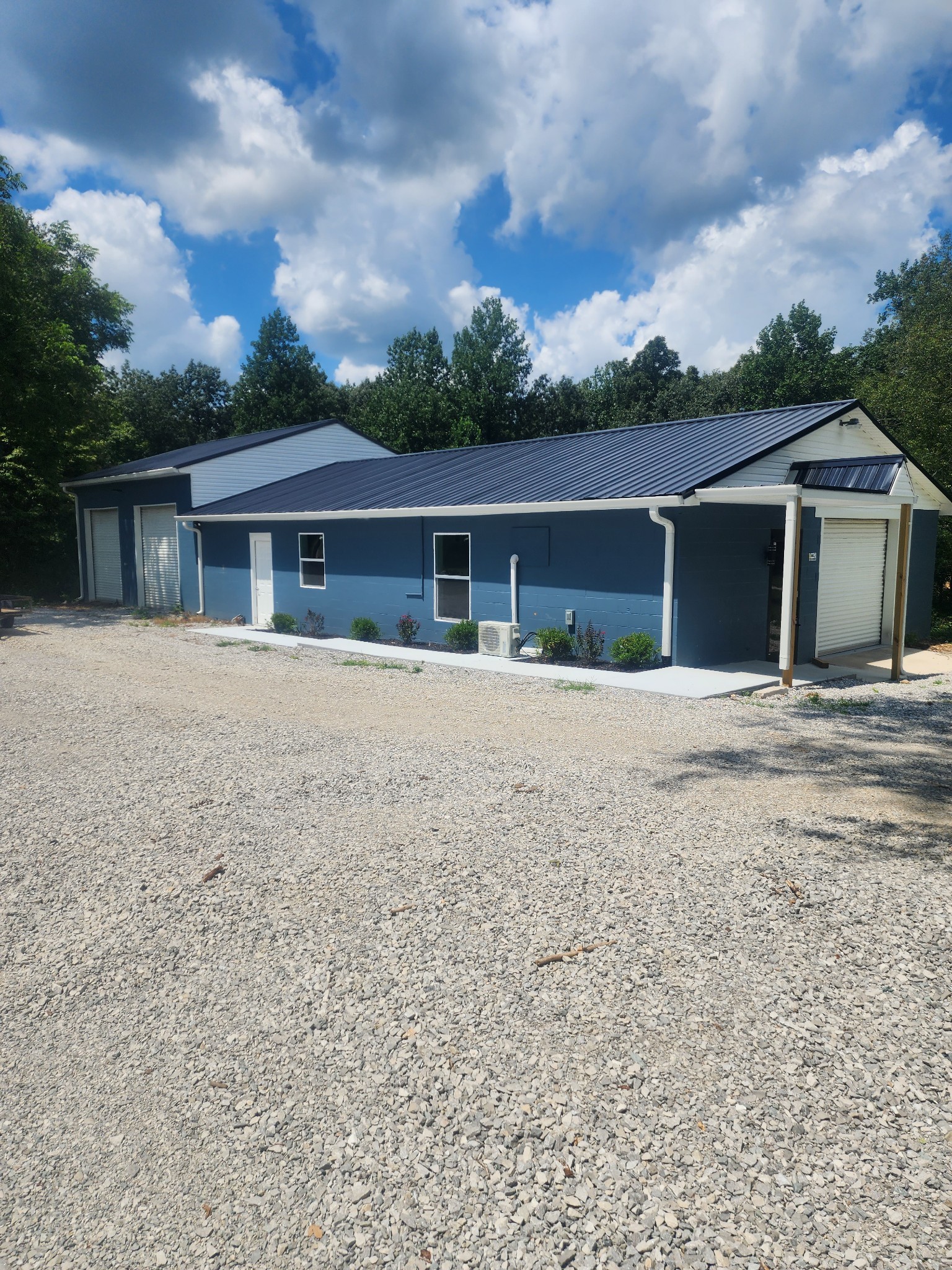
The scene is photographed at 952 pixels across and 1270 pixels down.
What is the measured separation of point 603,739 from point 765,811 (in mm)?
2232

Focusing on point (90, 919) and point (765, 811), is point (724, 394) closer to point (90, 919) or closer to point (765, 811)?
point (765, 811)

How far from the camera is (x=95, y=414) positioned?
26.3 metres

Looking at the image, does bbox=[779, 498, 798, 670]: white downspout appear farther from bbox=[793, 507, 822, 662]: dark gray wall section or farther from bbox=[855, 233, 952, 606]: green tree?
bbox=[855, 233, 952, 606]: green tree

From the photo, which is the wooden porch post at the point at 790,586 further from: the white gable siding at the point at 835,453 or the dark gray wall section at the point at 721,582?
the dark gray wall section at the point at 721,582

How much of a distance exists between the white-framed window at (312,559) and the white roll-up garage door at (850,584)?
367 inches

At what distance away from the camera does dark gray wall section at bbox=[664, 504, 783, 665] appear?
38.7ft

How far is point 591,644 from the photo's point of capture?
12.7 meters

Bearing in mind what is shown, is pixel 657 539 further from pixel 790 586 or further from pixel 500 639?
pixel 500 639

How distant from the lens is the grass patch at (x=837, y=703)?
9594 millimetres

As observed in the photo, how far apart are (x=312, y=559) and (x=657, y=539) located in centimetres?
805

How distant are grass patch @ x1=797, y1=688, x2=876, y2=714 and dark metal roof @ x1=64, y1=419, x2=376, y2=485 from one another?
52.0ft

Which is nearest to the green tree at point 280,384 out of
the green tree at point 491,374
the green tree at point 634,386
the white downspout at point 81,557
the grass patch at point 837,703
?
the green tree at point 491,374

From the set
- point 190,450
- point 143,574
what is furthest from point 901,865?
point 190,450

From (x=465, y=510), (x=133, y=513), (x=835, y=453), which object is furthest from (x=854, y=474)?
(x=133, y=513)
